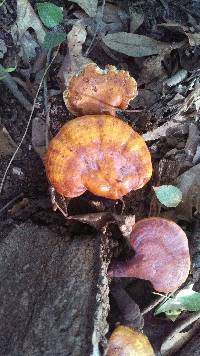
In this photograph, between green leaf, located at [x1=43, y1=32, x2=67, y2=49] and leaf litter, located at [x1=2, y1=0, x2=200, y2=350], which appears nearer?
green leaf, located at [x1=43, y1=32, x2=67, y2=49]

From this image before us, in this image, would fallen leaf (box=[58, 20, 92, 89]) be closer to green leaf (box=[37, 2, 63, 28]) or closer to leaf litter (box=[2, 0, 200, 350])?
leaf litter (box=[2, 0, 200, 350])

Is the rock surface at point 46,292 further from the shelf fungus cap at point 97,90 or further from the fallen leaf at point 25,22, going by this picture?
the fallen leaf at point 25,22

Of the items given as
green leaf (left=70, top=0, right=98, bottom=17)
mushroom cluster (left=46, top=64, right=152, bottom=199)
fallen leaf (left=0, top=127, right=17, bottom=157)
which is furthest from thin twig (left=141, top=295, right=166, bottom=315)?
green leaf (left=70, top=0, right=98, bottom=17)

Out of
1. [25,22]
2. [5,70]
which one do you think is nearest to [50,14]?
[25,22]

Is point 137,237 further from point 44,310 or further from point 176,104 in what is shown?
point 176,104

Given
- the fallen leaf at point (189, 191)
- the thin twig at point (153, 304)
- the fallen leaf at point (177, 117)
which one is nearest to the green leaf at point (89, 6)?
the fallen leaf at point (177, 117)

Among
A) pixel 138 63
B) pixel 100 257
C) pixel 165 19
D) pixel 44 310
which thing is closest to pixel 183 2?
pixel 165 19
